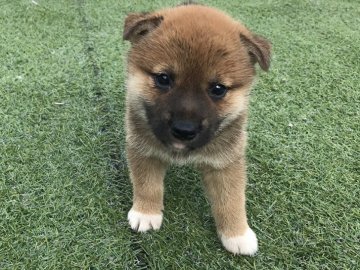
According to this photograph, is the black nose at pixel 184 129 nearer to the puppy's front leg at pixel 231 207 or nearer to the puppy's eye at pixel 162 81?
the puppy's eye at pixel 162 81

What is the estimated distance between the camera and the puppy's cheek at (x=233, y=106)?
161 cm

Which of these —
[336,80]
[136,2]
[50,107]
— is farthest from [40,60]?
[336,80]

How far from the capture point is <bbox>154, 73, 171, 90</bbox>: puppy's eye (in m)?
1.54

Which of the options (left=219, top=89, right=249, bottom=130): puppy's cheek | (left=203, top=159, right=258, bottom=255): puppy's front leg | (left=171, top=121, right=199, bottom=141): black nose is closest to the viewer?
(left=171, top=121, right=199, bottom=141): black nose

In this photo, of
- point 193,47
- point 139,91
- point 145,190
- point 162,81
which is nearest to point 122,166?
point 145,190

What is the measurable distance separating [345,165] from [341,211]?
A: 0.34 meters

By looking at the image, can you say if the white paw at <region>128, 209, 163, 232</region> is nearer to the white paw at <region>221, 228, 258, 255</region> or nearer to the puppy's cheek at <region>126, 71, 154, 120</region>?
the white paw at <region>221, 228, 258, 255</region>

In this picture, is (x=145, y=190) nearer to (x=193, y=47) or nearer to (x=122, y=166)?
(x=122, y=166)

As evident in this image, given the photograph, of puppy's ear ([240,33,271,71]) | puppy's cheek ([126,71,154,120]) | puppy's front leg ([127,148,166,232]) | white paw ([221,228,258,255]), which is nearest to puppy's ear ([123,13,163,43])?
puppy's cheek ([126,71,154,120])

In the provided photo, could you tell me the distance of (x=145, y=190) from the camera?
180cm

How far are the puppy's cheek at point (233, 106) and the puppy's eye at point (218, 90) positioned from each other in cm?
3

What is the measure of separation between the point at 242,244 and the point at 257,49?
763 millimetres

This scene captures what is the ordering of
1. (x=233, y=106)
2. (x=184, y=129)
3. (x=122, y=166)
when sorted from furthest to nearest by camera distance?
(x=122, y=166) → (x=233, y=106) → (x=184, y=129)

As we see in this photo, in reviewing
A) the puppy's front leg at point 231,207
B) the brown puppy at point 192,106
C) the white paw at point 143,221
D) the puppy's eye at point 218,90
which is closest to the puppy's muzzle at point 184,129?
the brown puppy at point 192,106
